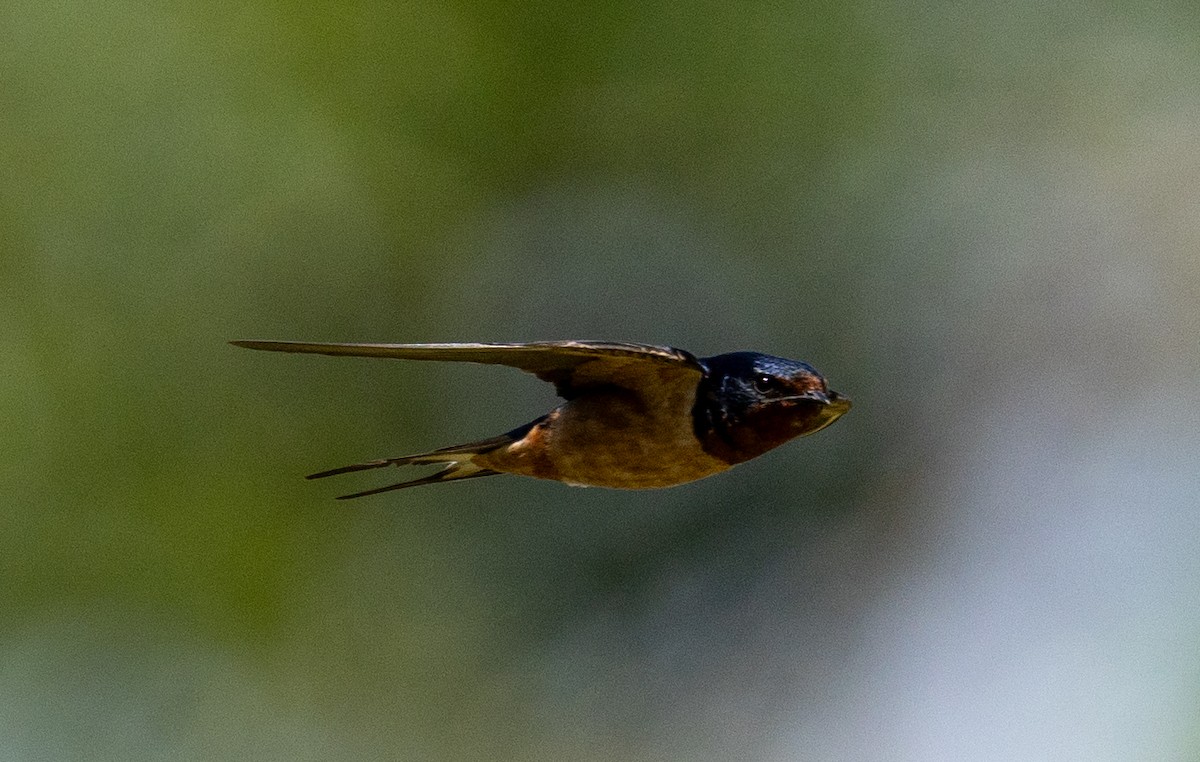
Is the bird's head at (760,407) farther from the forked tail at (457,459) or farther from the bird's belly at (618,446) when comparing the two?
the forked tail at (457,459)

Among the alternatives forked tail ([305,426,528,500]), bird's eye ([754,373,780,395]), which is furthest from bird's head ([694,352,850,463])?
forked tail ([305,426,528,500])

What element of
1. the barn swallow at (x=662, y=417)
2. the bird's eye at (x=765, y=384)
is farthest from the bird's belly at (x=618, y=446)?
the bird's eye at (x=765, y=384)

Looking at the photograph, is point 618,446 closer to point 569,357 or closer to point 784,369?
point 569,357

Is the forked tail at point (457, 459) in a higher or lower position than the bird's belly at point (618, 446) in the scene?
lower

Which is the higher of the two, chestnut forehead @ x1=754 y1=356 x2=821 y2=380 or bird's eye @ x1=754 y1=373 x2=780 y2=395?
chestnut forehead @ x1=754 y1=356 x2=821 y2=380

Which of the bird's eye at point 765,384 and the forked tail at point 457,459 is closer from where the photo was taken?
the bird's eye at point 765,384

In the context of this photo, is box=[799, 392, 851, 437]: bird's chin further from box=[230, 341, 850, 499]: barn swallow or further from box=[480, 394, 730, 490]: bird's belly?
box=[480, 394, 730, 490]: bird's belly

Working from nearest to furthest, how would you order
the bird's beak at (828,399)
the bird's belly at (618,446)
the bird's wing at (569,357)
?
the bird's wing at (569,357) < the bird's beak at (828,399) < the bird's belly at (618,446)

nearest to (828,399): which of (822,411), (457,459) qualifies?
(822,411)
